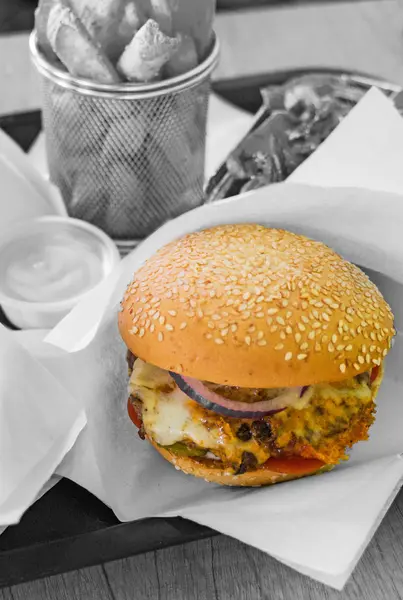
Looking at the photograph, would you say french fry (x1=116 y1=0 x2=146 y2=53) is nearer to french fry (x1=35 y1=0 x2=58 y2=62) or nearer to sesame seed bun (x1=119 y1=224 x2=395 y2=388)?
french fry (x1=35 y1=0 x2=58 y2=62)

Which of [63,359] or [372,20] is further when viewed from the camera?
[372,20]

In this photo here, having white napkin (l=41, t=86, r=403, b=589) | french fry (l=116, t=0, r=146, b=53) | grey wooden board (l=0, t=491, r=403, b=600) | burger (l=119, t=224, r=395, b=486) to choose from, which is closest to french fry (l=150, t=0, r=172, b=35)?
french fry (l=116, t=0, r=146, b=53)

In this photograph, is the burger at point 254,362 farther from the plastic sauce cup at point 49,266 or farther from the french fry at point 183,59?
the french fry at point 183,59

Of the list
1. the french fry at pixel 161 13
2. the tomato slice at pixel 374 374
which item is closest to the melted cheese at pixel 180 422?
the tomato slice at pixel 374 374

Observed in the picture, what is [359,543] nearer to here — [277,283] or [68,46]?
[277,283]

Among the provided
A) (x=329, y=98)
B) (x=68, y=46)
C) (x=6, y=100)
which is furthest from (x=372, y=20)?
(x=68, y=46)

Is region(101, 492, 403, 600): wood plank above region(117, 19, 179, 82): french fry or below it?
below
